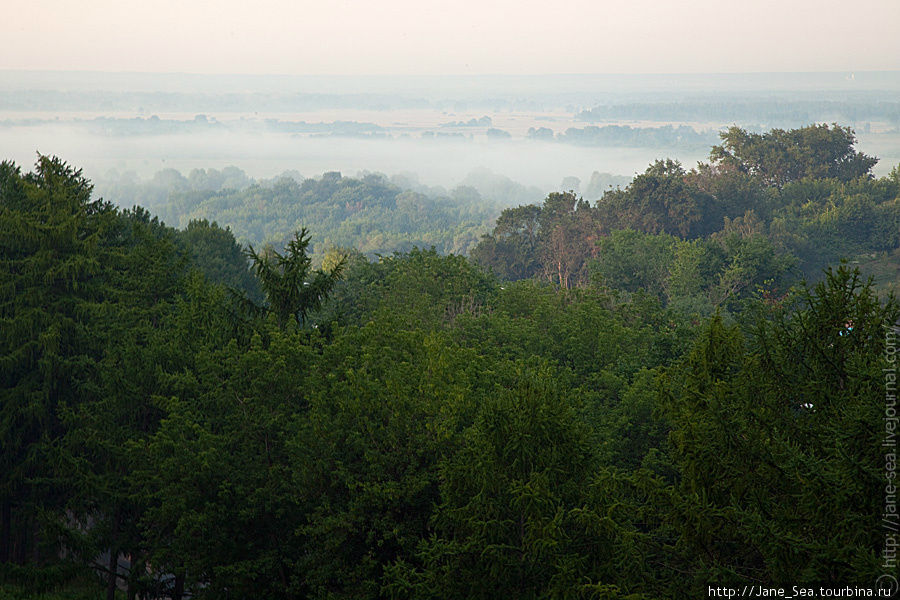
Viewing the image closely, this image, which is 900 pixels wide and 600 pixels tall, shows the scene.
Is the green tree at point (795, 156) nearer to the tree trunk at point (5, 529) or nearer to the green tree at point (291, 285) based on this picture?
the green tree at point (291, 285)

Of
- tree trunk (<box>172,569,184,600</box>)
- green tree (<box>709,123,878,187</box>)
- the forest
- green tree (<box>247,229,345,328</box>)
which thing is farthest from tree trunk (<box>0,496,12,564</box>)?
green tree (<box>709,123,878,187</box>)

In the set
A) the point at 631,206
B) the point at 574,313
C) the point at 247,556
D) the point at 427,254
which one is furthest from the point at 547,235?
the point at 247,556

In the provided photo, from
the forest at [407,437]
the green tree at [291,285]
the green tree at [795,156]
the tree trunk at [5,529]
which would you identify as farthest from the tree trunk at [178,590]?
the green tree at [795,156]

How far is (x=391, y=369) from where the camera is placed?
19.8 meters

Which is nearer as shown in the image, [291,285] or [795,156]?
[291,285]

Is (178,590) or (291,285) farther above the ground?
(291,285)

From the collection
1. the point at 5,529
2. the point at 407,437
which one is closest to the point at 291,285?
the point at 407,437

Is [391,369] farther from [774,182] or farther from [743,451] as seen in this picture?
[774,182]

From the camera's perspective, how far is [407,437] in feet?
59.4

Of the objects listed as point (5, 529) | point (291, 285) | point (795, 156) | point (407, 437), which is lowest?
point (5, 529)

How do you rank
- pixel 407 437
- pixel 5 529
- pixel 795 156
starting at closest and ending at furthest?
pixel 407 437 → pixel 5 529 → pixel 795 156

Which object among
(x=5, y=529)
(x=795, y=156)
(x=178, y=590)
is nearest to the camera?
(x=178, y=590)

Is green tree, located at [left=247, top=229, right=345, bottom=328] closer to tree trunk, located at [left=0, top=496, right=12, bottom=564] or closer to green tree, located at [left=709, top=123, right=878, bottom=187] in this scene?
tree trunk, located at [left=0, top=496, right=12, bottom=564]

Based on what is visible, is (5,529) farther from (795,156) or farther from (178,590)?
(795,156)
